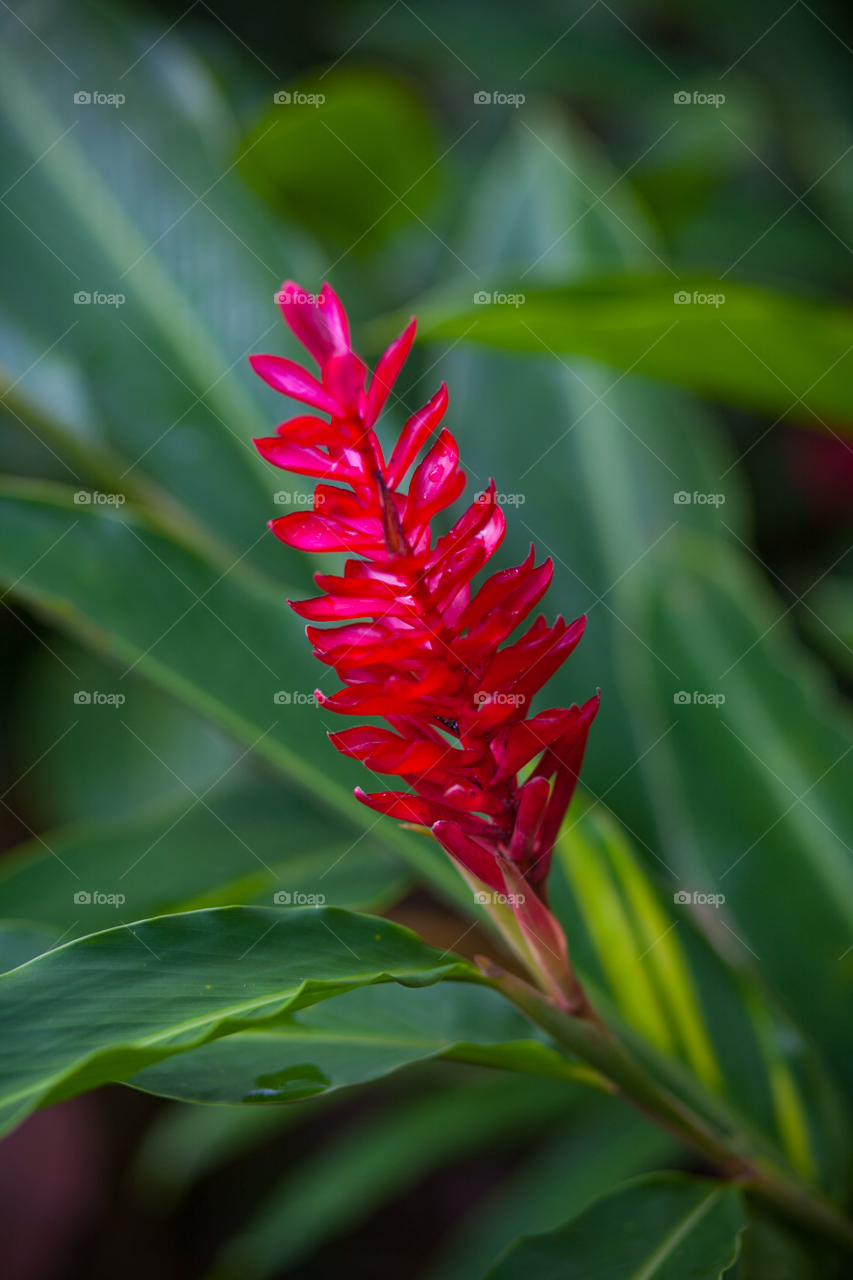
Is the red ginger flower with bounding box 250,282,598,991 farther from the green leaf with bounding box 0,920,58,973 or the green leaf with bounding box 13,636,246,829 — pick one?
the green leaf with bounding box 13,636,246,829

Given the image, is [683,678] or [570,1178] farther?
[570,1178]

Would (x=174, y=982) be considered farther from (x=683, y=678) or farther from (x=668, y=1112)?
(x=683, y=678)

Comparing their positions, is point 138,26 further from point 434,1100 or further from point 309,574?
point 434,1100

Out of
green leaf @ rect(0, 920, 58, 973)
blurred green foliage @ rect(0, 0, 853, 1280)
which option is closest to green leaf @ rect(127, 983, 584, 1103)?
blurred green foliage @ rect(0, 0, 853, 1280)

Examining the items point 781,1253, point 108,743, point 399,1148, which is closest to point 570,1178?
point 399,1148

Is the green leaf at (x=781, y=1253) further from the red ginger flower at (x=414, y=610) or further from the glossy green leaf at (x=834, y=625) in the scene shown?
the glossy green leaf at (x=834, y=625)
